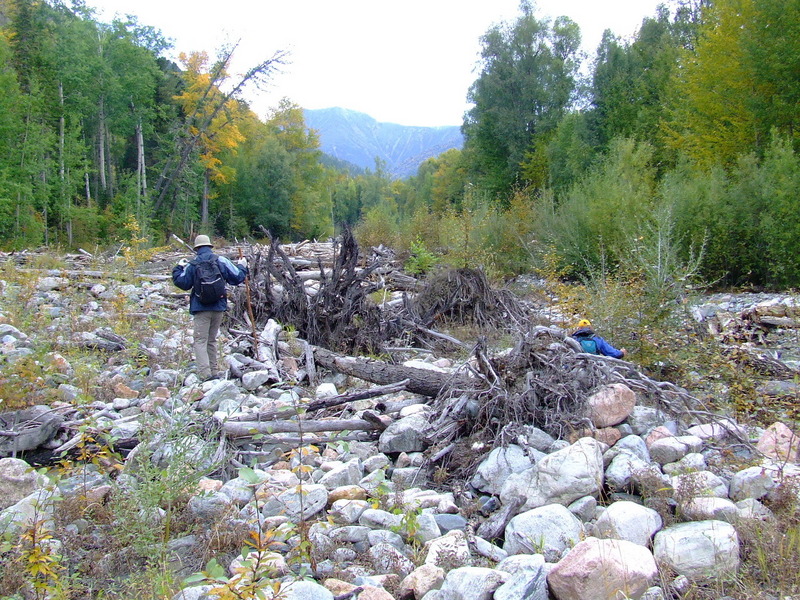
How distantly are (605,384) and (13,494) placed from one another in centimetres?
405

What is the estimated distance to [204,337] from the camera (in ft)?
21.1

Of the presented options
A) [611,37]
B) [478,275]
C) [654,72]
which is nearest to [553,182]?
[654,72]

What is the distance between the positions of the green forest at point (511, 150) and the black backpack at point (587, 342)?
1464 mm

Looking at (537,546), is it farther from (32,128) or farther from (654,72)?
(654,72)

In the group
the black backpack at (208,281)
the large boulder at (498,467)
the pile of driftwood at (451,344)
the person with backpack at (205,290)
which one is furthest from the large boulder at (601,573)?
the black backpack at (208,281)

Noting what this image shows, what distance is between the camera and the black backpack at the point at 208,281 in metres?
6.30

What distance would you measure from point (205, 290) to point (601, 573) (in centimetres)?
511

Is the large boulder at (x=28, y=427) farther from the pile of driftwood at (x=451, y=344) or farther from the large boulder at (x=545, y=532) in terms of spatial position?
the large boulder at (x=545, y=532)

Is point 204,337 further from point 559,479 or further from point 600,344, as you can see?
point 559,479

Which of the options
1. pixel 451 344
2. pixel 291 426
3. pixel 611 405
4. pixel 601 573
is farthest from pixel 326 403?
pixel 451 344

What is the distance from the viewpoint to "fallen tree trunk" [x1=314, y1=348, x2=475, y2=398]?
4992mm

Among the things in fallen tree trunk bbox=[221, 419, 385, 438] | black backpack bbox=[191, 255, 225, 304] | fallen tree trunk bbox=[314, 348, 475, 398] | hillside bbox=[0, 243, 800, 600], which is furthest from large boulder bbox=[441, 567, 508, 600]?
black backpack bbox=[191, 255, 225, 304]

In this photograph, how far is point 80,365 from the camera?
5.47m

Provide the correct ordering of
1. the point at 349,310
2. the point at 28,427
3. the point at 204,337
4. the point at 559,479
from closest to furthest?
the point at 559,479, the point at 28,427, the point at 204,337, the point at 349,310
